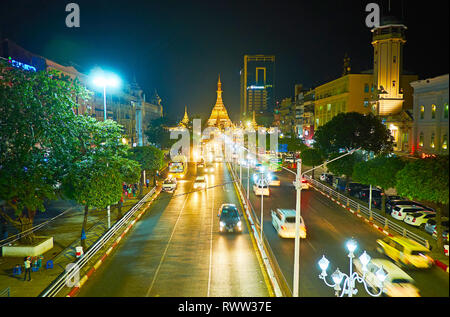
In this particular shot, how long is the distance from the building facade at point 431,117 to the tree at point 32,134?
14.6 meters

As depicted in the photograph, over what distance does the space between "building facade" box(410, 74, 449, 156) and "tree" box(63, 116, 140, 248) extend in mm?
14693

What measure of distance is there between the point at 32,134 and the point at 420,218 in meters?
24.1

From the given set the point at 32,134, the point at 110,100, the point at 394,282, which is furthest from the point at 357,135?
the point at 110,100

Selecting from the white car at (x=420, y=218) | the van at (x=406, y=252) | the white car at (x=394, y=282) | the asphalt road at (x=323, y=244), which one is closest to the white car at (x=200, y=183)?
the asphalt road at (x=323, y=244)

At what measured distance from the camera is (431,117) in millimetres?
8219

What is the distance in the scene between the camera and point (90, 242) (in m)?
22.1

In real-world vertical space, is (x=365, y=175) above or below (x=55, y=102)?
below

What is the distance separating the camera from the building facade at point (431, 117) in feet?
23.5

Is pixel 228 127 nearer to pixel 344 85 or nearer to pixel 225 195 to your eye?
pixel 344 85

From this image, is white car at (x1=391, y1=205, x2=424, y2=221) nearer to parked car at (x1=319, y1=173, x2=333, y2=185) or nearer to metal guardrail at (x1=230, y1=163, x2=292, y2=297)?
metal guardrail at (x1=230, y1=163, x2=292, y2=297)

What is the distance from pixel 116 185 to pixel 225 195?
19536mm

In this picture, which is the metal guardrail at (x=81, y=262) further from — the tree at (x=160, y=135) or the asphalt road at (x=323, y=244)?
the tree at (x=160, y=135)

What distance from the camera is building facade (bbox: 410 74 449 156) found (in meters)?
7.16
